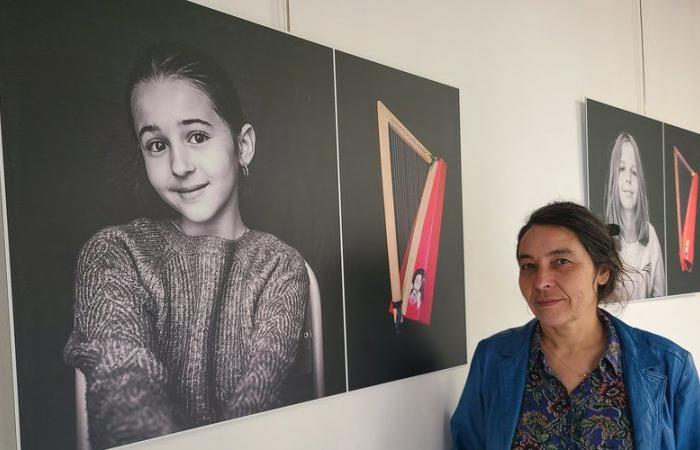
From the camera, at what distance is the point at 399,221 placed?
1.58 metres

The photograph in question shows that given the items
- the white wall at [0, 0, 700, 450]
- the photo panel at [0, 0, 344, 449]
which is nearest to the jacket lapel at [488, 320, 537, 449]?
the white wall at [0, 0, 700, 450]

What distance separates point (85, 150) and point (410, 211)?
89cm

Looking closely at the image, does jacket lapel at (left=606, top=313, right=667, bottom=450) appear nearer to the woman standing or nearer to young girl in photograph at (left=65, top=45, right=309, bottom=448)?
the woman standing

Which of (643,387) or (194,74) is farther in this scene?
(643,387)

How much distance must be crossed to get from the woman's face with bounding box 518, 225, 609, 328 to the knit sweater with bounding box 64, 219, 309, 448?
65 cm

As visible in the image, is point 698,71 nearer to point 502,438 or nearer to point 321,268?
point 502,438

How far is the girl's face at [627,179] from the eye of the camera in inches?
99.7

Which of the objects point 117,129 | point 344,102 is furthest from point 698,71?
point 117,129

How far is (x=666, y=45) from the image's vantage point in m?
3.05

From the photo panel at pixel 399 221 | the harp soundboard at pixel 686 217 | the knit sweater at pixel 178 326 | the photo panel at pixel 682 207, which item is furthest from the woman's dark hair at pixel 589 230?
the harp soundboard at pixel 686 217

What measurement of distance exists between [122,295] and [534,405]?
1.09 metres

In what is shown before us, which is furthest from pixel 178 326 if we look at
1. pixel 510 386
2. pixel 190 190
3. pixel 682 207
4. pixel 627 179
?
pixel 682 207

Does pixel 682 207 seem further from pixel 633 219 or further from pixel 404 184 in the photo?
pixel 404 184

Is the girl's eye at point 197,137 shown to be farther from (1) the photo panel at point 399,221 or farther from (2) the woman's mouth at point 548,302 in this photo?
(2) the woman's mouth at point 548,302
